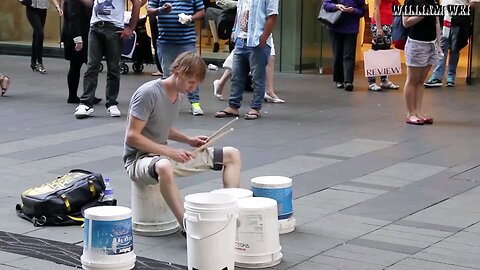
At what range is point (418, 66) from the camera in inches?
399

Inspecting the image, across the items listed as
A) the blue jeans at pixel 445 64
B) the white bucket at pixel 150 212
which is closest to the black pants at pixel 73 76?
the blue jeans at pixel 445 64

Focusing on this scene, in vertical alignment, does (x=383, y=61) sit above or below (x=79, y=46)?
below

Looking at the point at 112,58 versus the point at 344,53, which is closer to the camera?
the point at 112,58

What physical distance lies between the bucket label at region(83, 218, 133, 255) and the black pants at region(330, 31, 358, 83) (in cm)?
826

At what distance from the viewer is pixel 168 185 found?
5645mm

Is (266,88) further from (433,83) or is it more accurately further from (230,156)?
(230,156)

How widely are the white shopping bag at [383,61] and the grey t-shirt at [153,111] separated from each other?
7.28 metres

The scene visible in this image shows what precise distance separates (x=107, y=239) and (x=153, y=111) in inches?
42.4

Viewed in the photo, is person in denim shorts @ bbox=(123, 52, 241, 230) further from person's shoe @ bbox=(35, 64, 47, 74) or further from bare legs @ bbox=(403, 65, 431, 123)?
person's shoe @ bbox=(35, 64, 47, 74)

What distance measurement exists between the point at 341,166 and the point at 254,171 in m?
0.81

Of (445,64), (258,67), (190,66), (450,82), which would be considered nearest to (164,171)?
(190,66)

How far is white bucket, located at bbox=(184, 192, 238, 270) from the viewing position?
16.8ft

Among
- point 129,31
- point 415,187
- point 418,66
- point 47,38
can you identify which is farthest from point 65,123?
point 47,38

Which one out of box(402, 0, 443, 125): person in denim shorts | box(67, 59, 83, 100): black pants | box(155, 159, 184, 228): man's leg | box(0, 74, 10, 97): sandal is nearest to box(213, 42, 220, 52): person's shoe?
box(0, 74, 10, 97): sandal
